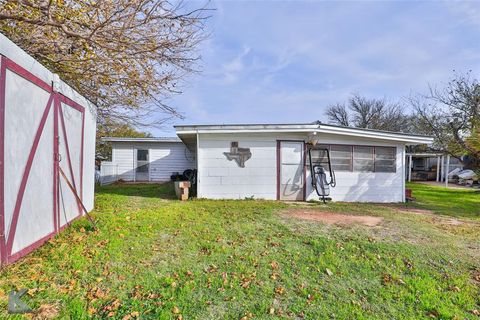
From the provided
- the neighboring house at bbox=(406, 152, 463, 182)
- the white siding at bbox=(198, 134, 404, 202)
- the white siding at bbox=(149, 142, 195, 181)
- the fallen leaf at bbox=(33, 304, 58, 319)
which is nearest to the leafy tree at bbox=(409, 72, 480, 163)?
the neighboring house at bbox=(406, 152, 463, 182)

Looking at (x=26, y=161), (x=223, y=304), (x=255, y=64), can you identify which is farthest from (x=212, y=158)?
(x=223, y=304)

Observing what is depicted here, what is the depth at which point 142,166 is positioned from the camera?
49.6 ft

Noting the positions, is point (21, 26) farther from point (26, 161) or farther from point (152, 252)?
point (152, 252)

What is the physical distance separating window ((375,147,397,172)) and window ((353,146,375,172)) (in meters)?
0.21

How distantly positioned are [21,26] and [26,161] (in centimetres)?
278

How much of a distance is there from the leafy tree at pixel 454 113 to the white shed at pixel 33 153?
16.1 m

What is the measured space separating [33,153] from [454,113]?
18.3 m

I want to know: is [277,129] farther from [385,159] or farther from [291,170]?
[385,159]

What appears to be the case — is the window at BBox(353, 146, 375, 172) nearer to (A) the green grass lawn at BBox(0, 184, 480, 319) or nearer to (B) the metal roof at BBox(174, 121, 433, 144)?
(B) the metal roof at BBox(174, 121, 433, 144)

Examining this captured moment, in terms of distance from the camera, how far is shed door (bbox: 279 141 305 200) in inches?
368

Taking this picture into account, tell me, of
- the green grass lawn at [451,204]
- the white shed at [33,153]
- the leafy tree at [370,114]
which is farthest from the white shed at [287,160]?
the leafy tree at [370,114]

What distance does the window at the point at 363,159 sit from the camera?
989 centimetres

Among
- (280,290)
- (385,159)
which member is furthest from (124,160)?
(280,290)

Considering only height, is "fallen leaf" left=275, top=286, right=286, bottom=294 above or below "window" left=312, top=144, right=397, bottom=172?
below
